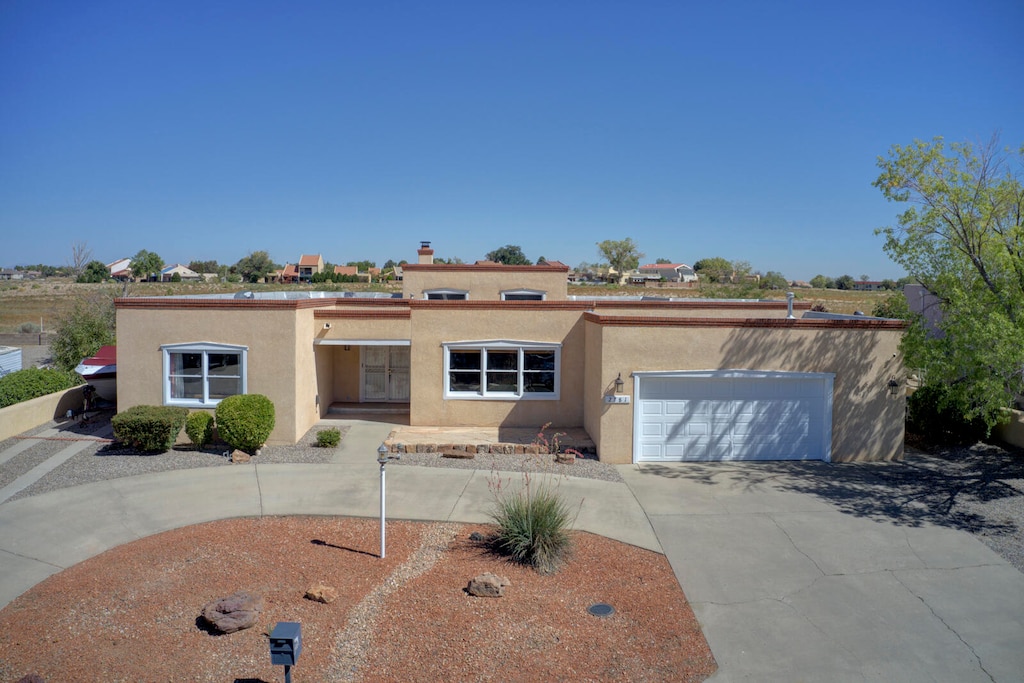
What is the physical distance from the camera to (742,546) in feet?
31.1

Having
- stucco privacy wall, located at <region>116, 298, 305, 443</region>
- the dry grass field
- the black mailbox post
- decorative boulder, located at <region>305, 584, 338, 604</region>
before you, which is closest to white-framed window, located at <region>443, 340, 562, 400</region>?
stucco privacy wall, located at <region>116, 298, 305, 443</region>

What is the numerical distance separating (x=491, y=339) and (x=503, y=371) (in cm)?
84

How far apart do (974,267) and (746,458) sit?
569 cm

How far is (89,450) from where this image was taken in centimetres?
1403

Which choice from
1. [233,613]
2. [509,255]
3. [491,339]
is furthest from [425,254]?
[509,255]

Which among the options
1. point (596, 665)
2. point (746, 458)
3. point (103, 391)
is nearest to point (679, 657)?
point (596, 665)

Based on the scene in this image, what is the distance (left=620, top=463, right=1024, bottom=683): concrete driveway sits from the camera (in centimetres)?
676

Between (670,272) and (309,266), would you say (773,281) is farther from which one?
(309,266)

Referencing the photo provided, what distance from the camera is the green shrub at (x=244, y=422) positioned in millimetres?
13398

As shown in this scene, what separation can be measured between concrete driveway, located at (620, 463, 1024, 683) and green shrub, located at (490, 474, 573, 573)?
164cm

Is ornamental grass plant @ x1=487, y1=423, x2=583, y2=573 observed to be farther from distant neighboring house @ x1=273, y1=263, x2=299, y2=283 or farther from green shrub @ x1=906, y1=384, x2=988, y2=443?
distant neighboring house @ x1=273, y1=263, x2=299, y2=283

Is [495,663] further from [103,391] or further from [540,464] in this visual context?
[103,391]

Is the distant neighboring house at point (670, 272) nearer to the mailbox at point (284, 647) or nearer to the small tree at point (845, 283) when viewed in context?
the small tree at point (845, 283)

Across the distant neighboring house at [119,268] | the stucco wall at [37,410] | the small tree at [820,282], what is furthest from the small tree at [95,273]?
the small tree at [820,282]
